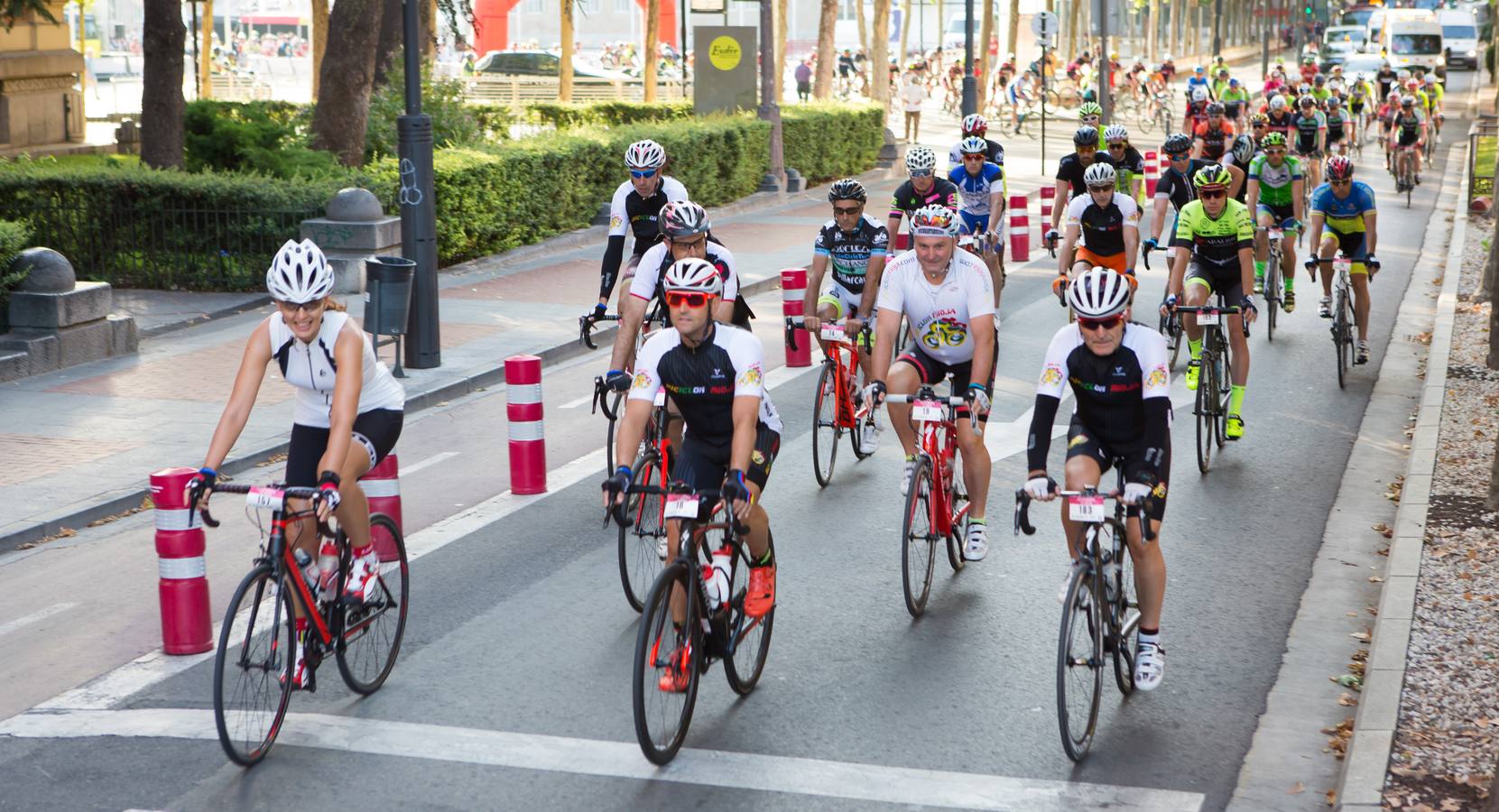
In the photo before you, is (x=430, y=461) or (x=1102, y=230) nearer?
(x=430, y=461)

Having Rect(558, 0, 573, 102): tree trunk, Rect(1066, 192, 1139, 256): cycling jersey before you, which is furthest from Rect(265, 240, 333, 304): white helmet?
Rect(558, 0, 573, 102): tree trunk

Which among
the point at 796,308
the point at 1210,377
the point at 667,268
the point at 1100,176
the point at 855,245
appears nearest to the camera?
the point at 667,268

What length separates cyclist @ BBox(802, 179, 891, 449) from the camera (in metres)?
10.8

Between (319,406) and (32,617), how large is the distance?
260cm

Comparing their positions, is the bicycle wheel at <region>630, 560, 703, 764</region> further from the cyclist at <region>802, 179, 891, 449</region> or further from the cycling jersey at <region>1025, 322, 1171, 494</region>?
the cyclist at <region>802, 179, 891, 449</region>

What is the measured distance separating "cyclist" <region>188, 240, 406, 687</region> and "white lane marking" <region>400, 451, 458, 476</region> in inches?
173

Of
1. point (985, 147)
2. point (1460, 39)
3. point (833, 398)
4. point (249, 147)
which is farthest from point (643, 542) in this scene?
point (1460, 39)

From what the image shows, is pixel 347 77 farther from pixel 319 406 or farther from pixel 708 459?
pixel 708 459

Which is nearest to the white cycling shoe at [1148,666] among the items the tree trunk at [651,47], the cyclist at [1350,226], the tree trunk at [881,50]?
the cyclist at [1350,226]

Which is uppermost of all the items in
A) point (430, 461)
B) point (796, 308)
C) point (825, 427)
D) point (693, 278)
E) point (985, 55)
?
point (985, 55)

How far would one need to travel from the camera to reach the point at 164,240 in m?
19.0

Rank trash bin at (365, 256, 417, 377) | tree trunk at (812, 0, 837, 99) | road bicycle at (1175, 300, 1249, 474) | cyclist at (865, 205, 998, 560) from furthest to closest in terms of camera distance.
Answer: tree trunk at (812, 0, 837, 99) < trash bin at (365, 256, 417, 377) < road bicycle at (1175, 300, 1249, 474) < cyclist at (865, 205, 998, 560)

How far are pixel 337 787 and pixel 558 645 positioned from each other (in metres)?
1.76

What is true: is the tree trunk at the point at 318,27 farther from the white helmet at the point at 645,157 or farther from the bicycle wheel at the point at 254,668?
the bicycle wheel at the point at 254,668
